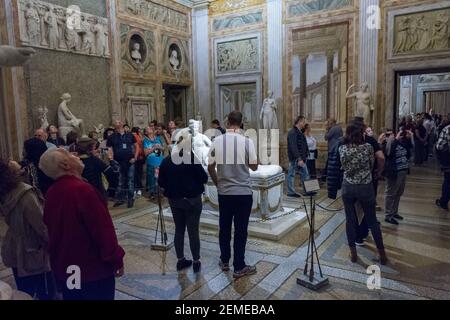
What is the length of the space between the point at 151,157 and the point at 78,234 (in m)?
5.95

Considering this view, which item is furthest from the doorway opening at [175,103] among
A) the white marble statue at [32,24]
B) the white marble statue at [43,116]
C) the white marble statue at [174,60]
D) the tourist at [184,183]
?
the tourist at [184,183]

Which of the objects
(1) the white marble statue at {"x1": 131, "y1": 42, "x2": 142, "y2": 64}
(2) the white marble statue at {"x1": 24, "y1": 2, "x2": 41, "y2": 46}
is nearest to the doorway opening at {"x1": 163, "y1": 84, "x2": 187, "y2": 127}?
(1) the white marble statue at {"x1": 131, "y1": 42, "x2": 142, "y2": 64}

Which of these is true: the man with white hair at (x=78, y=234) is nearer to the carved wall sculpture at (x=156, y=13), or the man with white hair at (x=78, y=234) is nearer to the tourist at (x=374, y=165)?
the tourist at (x=374, y=165)

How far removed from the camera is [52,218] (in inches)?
86.4

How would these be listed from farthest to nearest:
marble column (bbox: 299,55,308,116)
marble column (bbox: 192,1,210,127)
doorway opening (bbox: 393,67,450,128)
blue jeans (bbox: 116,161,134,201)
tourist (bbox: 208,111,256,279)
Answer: doorway opening (bbox: 393,67,450,128) < marble column (bbox: 192,1,210,127) < marble column (bbox: 299,55,308,116) < blue jeans (bbox: 116,161,134,201) < tourist (bbox: 208,111,256,279)

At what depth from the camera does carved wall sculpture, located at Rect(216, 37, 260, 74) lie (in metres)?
12.4

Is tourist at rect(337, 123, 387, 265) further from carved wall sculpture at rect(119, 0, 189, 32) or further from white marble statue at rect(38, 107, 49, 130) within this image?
carved wall sculpture at rect(119, 0, 189, 32)

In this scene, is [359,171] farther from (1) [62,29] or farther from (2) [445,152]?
(1) [62,29]

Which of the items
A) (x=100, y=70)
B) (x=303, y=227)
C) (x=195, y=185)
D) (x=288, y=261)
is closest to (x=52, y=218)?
(x=195, y=185)

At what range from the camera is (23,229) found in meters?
2.62

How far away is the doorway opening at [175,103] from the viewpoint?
→ 13.3 metres

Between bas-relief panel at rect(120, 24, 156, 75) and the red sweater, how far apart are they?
30.8 feet

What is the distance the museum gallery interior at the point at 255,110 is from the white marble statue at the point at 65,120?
0.12 ft

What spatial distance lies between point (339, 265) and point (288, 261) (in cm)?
61
